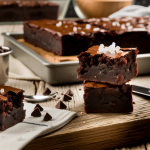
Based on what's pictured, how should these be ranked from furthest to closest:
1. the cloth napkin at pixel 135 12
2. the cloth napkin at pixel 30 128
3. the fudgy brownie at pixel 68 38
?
the cloth napkin at pixel 135 12 < the fudgy brownie at pixel 68 38 < the cloth napkin at pixel 30 128

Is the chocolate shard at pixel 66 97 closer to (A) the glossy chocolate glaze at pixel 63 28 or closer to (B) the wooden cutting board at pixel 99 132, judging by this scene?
(B) the wooden cutting board at pixel 99 132

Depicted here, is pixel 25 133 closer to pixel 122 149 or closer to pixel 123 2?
pixel 122 149

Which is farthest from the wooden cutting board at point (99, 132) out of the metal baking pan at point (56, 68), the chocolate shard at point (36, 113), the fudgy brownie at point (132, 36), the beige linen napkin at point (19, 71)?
the fudgy brownie at point (132, 36)

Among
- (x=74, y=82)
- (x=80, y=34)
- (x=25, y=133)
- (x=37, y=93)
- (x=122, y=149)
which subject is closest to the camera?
(x=25, y=133)

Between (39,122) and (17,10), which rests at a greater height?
(17,10)

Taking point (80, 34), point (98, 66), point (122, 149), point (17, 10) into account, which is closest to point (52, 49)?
point (80, 34)

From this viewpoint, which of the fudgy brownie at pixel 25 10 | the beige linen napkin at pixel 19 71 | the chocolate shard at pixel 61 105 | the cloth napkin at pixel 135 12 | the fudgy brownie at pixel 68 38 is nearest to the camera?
the chocolate shard at pixel 61 105

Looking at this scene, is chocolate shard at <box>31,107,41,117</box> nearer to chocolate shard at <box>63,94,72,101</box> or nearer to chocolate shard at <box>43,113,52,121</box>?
chocolate shard at <box>43,113,52,121</box>
